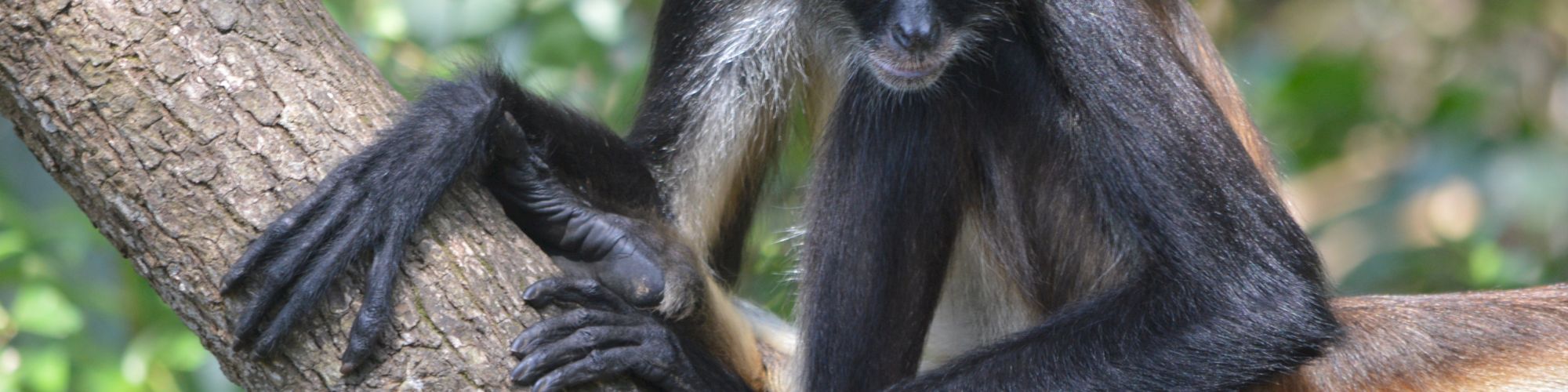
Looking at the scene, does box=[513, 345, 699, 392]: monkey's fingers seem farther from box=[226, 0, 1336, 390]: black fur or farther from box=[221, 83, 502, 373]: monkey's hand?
box=[221, 83, 502, 373]: monkey's hand

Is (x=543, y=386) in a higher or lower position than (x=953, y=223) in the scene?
lower

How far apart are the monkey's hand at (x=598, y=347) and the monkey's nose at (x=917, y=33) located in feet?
3.53

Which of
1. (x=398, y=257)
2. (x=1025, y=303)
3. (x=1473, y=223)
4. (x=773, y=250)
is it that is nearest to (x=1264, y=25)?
(x=1473, y=223)

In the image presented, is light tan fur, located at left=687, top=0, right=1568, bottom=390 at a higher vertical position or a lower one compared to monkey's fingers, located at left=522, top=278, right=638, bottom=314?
higher

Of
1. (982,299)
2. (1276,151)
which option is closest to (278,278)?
(982,299)

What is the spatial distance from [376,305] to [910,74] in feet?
5.45

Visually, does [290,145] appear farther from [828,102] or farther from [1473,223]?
[1473,223]

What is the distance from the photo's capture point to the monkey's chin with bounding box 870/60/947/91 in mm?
3996

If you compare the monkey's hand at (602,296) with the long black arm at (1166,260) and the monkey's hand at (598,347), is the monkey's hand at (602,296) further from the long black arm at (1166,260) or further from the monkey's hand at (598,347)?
the long black arm at (1166,260)

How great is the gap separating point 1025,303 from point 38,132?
2835 millimetres

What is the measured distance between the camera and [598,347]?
11.5 feet

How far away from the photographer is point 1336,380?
409 cm

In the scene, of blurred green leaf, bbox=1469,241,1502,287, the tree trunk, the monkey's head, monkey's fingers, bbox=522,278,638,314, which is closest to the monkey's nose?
the monkey's head

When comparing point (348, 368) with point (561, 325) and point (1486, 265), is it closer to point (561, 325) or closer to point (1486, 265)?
Result: point (561, 325)
